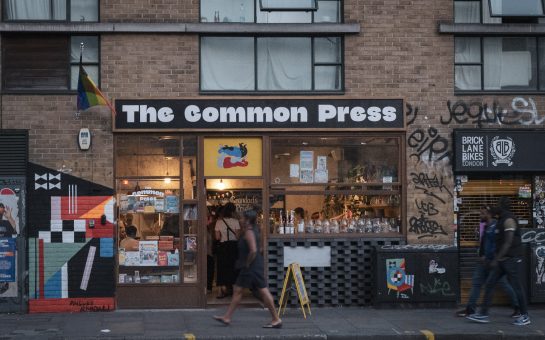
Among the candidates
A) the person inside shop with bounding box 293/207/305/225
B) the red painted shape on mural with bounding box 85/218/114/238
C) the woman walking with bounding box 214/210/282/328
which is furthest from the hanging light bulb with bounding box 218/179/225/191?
the woman walking with bounding box 214/210/282/328

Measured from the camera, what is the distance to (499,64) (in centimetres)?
1465

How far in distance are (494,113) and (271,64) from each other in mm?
4127

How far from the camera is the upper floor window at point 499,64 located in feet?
47.9

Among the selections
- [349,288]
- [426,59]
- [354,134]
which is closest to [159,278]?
[349,288]

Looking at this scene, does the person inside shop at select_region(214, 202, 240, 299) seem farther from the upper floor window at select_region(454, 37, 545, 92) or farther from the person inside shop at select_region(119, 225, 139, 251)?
the upper floor window at select_region(454, 37, 545, 92)

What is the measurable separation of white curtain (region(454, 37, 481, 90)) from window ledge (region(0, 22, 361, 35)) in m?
1.97

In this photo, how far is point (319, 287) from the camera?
46.4 ft

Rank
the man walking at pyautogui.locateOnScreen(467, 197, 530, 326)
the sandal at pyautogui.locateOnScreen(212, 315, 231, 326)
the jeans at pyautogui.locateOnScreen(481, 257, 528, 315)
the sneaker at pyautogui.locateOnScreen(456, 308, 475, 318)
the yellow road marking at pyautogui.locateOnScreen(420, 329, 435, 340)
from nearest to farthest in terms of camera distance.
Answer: the yellow road marking at pyautogui.locateOnScreen(420, 329, 435, 340) < the sandal at pyautogui.locateOnScreen(212, 315, 231, 326) < the man walking at pyautogui.locateOnScreen(467, 197, 530, 326) < the jeans at pyautogui.locateOnScreen(481, 257, 528, 315) < the sneaker at pyautogui.locateOnScreen(456, 308, 475, 318)

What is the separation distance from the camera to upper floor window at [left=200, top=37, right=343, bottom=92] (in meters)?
14.3

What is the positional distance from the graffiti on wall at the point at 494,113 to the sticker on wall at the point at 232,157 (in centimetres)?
345

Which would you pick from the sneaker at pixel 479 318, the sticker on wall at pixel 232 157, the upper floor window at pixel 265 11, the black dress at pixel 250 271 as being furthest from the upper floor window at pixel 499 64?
the black dress at pixel 250 271

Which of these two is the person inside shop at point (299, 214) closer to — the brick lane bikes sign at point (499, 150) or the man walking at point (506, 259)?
the brick lane bikes sign at point (499, 150)

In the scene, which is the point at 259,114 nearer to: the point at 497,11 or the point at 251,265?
the point at 251,265

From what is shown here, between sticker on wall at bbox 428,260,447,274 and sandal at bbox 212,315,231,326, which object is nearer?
sandal at bbox 212,315,231,326
